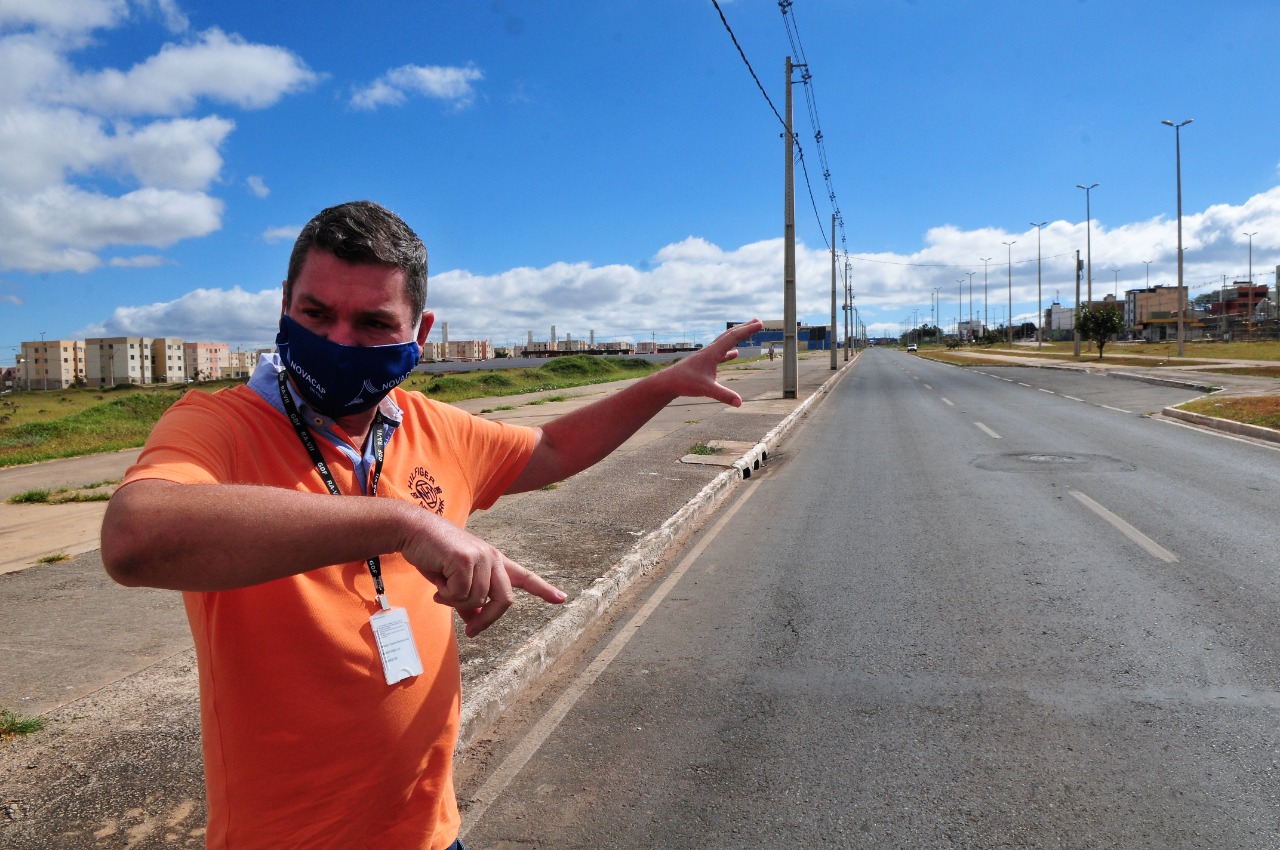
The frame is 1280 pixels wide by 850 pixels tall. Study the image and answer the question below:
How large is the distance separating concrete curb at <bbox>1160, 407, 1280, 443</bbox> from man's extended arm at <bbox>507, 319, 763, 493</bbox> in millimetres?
15583

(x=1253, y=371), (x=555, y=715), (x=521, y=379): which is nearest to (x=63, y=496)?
(x=555, y=715)

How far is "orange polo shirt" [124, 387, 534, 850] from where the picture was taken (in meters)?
1.40

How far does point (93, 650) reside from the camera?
4867mm

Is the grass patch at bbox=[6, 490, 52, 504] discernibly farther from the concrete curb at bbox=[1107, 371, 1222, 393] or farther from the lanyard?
the concrete curb at bbox=[1107, 371, 1222, 393]

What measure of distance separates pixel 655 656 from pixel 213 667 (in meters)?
3.73

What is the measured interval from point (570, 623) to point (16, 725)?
2.78 metres

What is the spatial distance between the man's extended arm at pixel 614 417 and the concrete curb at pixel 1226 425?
15.6m

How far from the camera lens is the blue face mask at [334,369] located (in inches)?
60.6

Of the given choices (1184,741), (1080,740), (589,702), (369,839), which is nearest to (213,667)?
(369,839)

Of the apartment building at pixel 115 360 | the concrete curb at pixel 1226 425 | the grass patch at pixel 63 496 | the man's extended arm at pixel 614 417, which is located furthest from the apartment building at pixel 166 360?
the man's extended arm at pixel 614 417

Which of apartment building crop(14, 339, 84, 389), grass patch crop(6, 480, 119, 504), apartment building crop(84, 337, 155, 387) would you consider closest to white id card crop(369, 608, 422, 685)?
grass patch crop(6, 480, 119, 504)

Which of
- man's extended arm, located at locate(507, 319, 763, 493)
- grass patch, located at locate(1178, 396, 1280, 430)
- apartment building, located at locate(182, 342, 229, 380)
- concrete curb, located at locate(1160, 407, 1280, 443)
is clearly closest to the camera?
man's extended arm, located at locate(507, 319, 763, 493)

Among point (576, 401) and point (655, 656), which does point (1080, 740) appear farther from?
point (576, 401)

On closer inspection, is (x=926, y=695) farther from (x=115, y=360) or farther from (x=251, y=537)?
(x=115, y=360)
